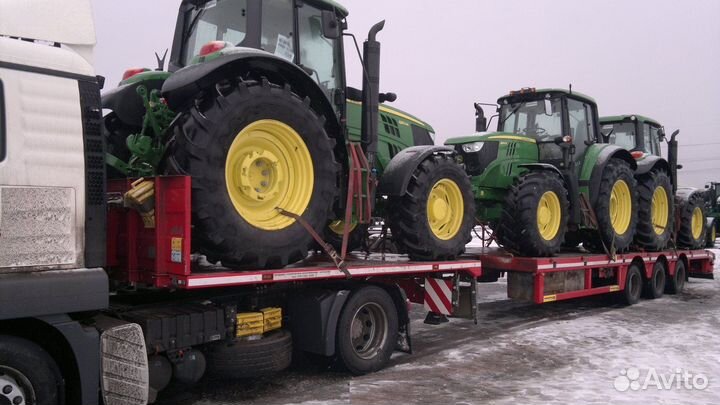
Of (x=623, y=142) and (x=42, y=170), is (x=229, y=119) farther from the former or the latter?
(x=623, y=142)

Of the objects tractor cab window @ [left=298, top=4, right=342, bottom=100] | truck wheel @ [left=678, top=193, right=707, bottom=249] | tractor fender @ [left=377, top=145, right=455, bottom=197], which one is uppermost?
tractor cab window @ [left=298, top=4, right=342, bottom=100]

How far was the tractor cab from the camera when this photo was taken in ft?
42.3

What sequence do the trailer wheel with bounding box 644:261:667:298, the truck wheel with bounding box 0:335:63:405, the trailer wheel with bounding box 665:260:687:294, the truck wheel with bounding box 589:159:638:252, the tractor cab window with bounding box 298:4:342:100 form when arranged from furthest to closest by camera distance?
the trailer wheel with bounding box 665:260:687:294, the trailer wheel with bounding box 644:261:667:298, the truck wheel with bounding box 589:159:638:252, the tractor cab window with bounding box 298:4:342:100, the truck wheel with bounding box 0:335:63:405

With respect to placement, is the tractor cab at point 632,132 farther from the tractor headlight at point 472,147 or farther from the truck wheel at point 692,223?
A: the tractor headlight at point 472,147

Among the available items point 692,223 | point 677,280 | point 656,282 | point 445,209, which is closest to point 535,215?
point 445,209

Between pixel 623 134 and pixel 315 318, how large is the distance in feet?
32.0

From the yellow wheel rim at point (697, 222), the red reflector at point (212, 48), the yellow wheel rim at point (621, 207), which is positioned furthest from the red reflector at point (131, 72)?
the yellow wheel rim at point (697, 222)

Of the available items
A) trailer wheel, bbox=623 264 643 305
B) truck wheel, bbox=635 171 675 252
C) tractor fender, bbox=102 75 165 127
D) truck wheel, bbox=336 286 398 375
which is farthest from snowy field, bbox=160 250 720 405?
tractor fender, bbox=102 75 165 127

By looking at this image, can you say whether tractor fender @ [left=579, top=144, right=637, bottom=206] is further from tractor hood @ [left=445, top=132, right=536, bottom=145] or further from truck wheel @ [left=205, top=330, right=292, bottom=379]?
truck wheel @ [left=205, top=330, right=292, bottom=379]

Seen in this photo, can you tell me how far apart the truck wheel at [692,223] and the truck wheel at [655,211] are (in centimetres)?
119

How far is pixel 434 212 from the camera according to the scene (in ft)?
22.9

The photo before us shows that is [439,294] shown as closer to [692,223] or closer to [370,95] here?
[370,95]

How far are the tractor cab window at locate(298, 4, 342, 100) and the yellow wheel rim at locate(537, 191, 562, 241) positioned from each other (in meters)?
4.15

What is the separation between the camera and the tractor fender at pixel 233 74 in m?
4.83
